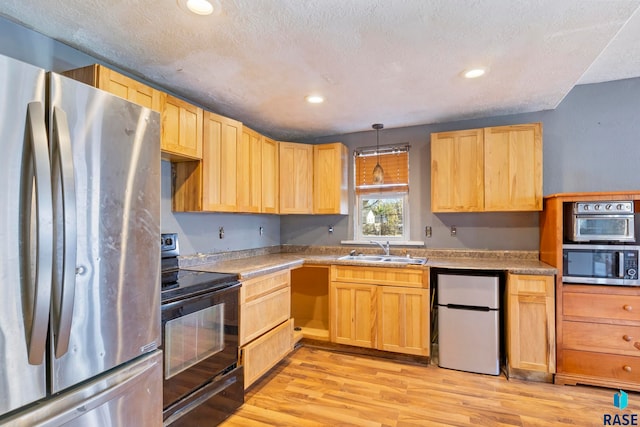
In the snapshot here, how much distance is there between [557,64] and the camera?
86.0 inches

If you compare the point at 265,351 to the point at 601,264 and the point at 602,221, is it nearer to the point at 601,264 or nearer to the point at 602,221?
the point at 601,264

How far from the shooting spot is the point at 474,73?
230cm

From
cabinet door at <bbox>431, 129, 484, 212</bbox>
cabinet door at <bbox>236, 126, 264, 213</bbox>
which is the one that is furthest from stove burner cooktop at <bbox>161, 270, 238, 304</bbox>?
cabinet door at <bbox>431, 129, 484, 212</bbox>

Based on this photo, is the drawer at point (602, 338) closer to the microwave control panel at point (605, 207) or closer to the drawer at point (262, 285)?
the microwave control panel at point (605, 207)

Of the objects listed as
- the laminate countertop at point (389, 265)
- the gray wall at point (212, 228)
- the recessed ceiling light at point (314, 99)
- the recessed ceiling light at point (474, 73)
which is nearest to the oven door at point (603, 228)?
the laminate countertop at point (389, 265)

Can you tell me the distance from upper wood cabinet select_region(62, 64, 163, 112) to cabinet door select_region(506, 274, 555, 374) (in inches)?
123

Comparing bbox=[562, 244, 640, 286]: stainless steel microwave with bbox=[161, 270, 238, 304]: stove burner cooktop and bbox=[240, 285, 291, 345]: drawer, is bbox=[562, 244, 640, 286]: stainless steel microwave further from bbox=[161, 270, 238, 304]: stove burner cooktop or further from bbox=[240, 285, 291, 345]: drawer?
bbox=[161, 270, 238, 304]: stove burner cooktop

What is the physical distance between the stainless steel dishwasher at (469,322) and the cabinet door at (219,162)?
2057mm

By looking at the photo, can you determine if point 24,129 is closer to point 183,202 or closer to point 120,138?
point 120,138

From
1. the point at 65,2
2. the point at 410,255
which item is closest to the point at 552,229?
the point at 410,255

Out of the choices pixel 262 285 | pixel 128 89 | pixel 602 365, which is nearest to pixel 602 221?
pixel 602 365

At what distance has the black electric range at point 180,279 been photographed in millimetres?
1780

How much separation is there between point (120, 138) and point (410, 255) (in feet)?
9.81

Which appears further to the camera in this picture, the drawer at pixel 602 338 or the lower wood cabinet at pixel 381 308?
the lower wood cabinet at pixel 381 308
